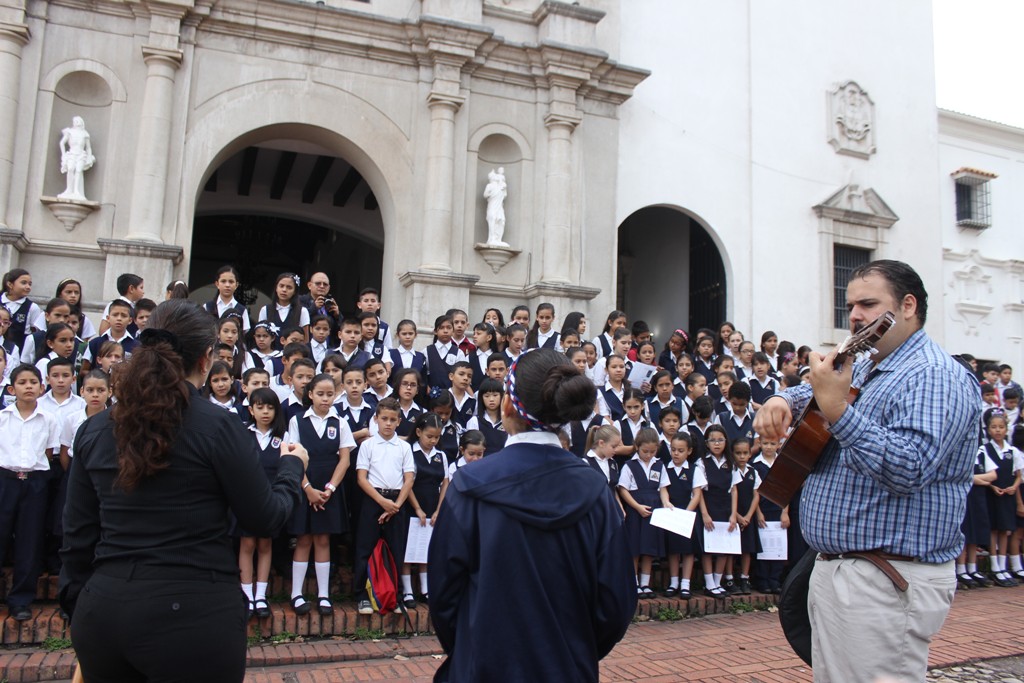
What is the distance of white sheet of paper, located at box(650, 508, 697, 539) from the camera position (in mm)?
7414

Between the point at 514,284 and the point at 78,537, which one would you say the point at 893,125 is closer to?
the point at 514,284

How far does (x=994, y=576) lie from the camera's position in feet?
31.4

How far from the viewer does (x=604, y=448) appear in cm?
745

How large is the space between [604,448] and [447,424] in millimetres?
1442

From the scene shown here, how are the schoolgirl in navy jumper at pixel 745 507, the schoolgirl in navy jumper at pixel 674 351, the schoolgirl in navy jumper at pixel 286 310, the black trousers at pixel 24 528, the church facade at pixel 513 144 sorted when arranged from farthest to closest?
1. the schoolgirl in navy jumper at pixel 674 351
2. the church facade at pixel 513 144
3. the schoolgirl in navy jumper at pixel 286 310
4. the schoolgirl in navy jumper at pixel 745 507
5. the black trousers at pixel 24 528

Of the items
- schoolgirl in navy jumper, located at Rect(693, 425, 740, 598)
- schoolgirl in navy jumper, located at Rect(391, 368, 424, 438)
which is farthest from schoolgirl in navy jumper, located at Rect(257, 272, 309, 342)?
schoolgirl in navy jumper, located at Rect(693, 425, 740, 598)

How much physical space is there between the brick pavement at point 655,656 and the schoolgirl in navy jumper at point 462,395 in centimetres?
232

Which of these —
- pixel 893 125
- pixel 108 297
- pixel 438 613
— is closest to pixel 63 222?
pixel 108 297

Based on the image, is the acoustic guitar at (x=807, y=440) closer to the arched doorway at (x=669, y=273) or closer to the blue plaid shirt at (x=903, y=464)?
the blue plaid shirt at (x=903, y=464)

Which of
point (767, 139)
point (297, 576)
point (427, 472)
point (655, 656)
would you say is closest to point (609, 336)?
point (427, 472)

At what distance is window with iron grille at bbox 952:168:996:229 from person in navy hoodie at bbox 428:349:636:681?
17.4 metres

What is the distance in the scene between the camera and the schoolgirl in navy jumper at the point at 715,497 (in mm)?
7844

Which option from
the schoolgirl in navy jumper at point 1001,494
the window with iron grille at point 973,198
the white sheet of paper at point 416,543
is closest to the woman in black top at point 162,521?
the white sheet of paper at point 416,543

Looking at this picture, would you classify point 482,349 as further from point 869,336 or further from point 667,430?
point 869,336
